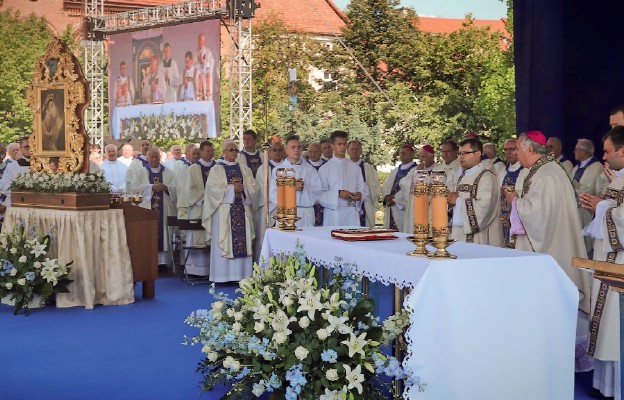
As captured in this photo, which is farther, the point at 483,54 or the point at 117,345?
the point at 483,54

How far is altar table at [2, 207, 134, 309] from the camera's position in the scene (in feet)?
30.7

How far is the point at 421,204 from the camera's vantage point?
4.97m

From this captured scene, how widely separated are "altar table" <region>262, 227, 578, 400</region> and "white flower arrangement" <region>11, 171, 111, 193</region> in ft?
16.9

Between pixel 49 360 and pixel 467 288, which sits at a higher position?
pixel 467 288

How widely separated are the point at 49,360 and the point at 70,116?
382cm

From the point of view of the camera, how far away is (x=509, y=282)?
4828 mm

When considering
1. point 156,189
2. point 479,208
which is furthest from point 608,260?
point 156,189

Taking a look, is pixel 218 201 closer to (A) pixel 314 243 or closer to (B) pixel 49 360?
(B) pixel 49 360

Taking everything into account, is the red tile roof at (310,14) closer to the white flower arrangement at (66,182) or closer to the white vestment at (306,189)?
the white vestment at (306,189)

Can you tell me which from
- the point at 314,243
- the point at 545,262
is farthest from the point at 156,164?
the point at 545,262

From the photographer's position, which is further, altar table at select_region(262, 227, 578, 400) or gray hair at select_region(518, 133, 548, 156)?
gray hair at select_region(518, 133, 548, 156)

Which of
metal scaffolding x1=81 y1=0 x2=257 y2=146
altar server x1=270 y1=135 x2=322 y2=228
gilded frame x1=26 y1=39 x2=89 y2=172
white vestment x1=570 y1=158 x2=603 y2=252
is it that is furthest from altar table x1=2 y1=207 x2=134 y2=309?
metal scaffolding x1=81 y1=0 x2=257 y2=146

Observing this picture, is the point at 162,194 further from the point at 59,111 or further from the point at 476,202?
the point at 476,202

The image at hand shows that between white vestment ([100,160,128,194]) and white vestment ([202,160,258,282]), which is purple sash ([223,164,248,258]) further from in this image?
white vestment ([100,160,128,194])
